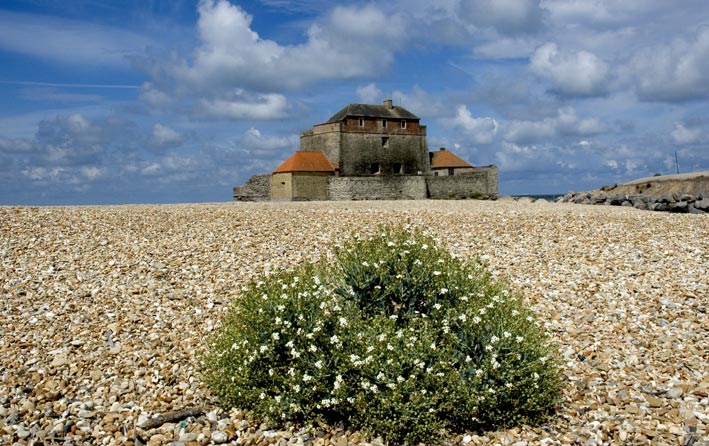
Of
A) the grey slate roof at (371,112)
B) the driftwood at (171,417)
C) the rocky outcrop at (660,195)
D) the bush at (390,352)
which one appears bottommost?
the driftwood at (171,417)

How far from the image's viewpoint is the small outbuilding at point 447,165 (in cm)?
4762

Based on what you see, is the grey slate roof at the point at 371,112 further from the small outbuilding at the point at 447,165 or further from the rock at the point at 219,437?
the rock at the point at 219,437

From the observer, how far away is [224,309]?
835 cm

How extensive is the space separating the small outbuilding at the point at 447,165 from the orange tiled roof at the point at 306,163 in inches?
430

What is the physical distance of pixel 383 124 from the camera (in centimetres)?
4319

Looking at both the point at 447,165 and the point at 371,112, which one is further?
the point at 447,165

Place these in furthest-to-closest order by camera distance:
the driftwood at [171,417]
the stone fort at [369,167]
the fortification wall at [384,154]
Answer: the fortification wall at [384,154] → the stone fort at [369,167] → the driftwood at [171,417]

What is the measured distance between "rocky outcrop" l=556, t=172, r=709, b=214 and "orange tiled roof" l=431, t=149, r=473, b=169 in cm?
1678

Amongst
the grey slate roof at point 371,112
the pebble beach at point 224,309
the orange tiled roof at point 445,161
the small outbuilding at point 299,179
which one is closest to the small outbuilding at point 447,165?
the orange tiled roof at point 445,161

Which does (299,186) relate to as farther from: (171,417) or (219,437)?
(219,437)

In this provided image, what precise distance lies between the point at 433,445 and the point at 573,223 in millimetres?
10727

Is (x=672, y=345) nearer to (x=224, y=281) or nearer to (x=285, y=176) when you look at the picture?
(x=224, y=281)

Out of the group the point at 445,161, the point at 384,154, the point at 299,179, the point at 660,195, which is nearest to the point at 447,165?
the point at 445,161

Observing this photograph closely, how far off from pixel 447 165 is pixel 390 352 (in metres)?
43.4
